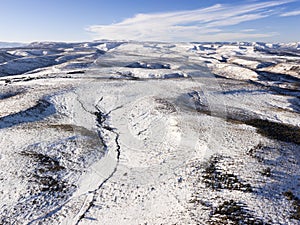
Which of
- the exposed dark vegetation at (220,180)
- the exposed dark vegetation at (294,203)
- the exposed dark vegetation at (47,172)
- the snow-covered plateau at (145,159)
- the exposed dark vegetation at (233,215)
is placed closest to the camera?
A: the exposed dark vegetation at (233,215)

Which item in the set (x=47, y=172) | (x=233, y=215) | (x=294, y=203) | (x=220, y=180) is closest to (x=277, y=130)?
(x=220, y=180)

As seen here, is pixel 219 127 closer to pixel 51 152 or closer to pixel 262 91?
pixel 51 152

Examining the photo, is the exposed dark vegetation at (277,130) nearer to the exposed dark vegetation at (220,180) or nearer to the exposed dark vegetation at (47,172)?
the exposed dark vegetation at (220,180)

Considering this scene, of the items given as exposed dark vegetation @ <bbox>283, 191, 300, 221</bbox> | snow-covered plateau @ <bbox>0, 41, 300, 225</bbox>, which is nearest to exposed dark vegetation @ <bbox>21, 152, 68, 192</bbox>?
snow-covered plateau @ <bbox>0, 41, 300, 225</bbox>

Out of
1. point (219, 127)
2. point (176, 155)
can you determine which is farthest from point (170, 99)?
point (176, 155)

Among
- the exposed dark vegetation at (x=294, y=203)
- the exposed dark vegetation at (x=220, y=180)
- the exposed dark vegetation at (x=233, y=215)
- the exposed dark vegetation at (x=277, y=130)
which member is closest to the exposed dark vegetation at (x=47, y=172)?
the exposed dark vegetation at (x=220, y=180)

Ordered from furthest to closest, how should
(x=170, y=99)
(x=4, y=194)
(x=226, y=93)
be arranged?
(x=226, y=93) → (x=170, y=99) → (x=4, y=194)

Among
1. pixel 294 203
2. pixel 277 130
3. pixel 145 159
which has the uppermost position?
pixel 294 203

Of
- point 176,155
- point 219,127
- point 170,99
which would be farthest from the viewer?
point 170,99

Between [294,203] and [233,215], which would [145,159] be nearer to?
[233,215]

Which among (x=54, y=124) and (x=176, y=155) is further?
(x=54, y=124)

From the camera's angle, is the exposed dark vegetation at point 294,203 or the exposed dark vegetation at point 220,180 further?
the exposed dark vegetation at point 220,180
